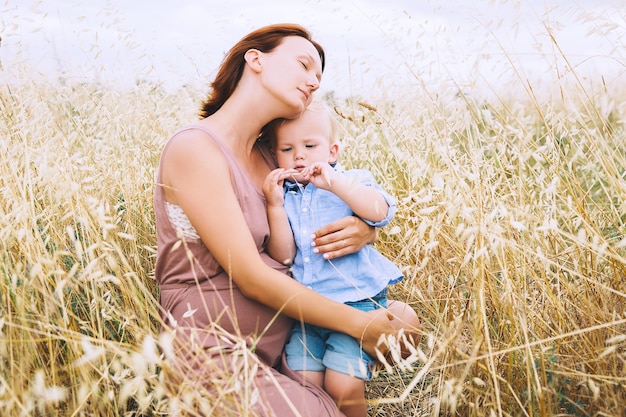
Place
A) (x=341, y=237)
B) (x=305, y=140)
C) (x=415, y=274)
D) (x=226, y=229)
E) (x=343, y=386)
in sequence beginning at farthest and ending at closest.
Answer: (x=415, y=274)
(x=305, y=140)
(x=341, y=237)
(x=343, y=386)
(x=226, y=229)

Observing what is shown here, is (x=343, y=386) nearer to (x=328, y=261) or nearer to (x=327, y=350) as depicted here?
(x=327, y=350)

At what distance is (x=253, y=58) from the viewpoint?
235cm

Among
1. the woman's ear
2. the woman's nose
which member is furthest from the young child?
the woman's ear

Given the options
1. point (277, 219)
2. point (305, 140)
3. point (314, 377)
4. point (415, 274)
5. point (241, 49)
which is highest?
point (241, 49)

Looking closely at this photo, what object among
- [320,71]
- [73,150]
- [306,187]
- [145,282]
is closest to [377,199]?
[306,187]

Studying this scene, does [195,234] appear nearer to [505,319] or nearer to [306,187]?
[306,187]

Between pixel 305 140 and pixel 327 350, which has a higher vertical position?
pixel 305 140

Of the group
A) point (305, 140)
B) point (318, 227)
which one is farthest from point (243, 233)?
point (305, 140)

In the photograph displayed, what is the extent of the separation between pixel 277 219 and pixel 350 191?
296 mm

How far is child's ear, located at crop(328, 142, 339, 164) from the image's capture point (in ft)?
8.22

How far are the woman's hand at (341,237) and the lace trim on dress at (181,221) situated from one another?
45cm

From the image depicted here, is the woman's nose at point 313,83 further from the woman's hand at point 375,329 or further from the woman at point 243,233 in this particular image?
the woman's hand at point 375,329

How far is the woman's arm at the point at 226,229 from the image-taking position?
6.72 ft

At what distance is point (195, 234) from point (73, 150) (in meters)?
1.53
